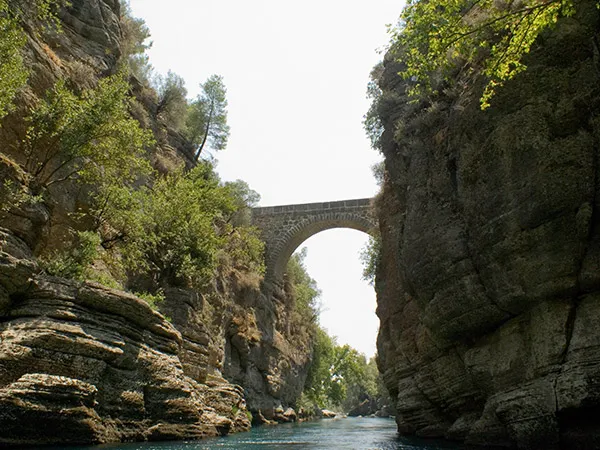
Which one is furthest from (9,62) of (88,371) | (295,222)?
(295,222)

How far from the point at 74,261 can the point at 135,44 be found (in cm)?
1953

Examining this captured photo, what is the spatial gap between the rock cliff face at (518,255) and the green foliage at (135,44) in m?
19.5

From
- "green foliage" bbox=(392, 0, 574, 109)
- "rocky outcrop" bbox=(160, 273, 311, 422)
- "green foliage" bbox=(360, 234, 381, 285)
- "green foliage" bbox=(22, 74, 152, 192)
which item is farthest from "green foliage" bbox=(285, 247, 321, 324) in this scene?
"green foliage" bbox=(392, 0, 574, 109)

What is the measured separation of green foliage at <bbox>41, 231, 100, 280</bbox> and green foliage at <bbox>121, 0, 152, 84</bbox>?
14.7m

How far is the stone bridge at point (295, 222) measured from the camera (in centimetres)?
3519

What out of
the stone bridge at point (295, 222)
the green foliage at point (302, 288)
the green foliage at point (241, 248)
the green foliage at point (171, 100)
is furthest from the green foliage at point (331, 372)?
the green foliage at point (171, 100)

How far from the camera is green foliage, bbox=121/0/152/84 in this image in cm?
2569

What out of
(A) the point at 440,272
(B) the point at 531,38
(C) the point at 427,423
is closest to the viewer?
(B) the point at 531,38

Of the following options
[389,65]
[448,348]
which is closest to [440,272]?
[448,348]

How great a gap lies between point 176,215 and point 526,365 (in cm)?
1512

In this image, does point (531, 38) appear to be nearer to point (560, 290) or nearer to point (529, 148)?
point (529, 148)

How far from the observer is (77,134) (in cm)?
1329

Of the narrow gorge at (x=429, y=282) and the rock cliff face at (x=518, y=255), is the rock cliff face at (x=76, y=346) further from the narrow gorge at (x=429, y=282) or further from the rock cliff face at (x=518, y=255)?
the rock cliff face at (x=518, y=255)

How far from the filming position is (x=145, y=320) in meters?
12.3
